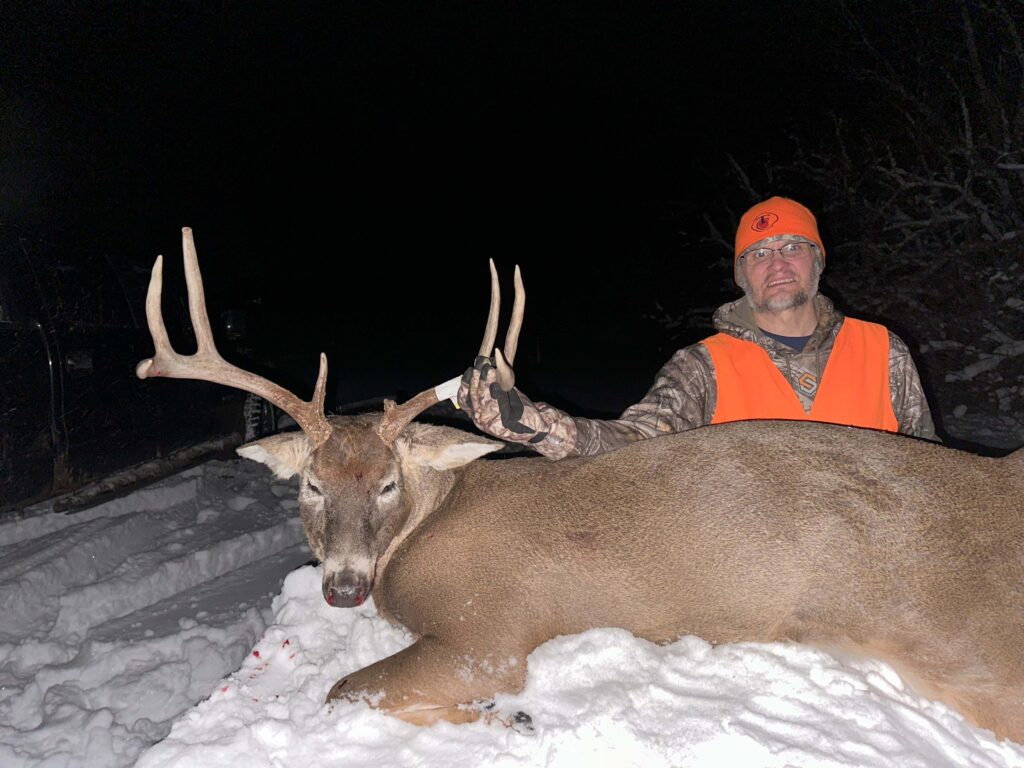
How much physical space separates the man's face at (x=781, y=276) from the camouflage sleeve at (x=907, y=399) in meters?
0.54

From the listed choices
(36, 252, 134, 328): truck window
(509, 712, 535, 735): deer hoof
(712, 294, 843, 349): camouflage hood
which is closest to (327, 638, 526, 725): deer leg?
(509, 712, 535, 735): deer hoof

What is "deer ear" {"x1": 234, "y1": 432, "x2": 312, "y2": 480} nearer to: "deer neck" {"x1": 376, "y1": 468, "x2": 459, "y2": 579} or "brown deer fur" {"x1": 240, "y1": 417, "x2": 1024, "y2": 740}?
"brown deer fur" {"x1": 240, "y1": 417, "x2": 1024, "y2": 740}

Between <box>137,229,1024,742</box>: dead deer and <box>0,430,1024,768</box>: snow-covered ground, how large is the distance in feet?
0.39

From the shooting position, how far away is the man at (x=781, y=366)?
3.61 meters

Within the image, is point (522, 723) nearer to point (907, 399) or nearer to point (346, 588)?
point (346, 588)

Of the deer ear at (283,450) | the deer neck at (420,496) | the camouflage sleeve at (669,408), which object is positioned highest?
the camouflage sleeve at (669,408)

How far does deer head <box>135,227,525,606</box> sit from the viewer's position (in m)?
2.96

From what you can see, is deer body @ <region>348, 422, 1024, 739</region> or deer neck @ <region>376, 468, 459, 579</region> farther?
deer neck @ <region>376, 468, 459, 579</region>

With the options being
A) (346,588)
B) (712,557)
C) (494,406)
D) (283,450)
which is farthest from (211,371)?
(712,557)

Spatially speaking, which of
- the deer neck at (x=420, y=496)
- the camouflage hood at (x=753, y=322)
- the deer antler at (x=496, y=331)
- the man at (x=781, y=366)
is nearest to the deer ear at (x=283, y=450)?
the deer neck at (x=420, y=496)

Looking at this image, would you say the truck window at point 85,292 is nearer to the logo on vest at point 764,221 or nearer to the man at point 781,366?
the man at point 781,366

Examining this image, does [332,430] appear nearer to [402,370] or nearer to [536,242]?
[402,370]

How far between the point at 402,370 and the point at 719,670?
49.4ft

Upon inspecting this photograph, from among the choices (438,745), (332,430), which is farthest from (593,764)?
(332,430)
